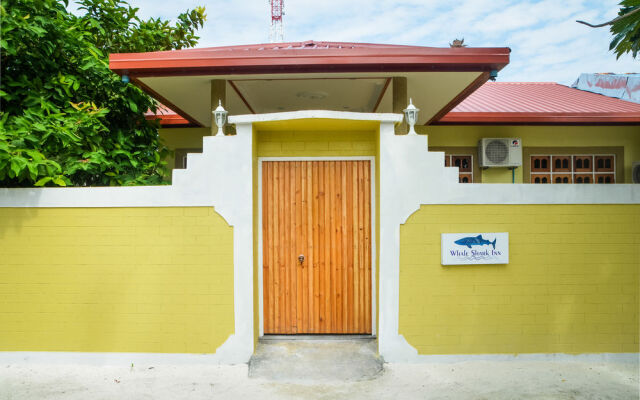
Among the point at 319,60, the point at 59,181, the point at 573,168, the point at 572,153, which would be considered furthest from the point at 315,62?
the point at 573,168

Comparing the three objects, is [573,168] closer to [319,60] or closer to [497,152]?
[497,152]

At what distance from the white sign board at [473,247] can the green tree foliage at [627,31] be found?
3224 millimetres

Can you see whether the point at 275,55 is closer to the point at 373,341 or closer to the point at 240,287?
the point at 240,287

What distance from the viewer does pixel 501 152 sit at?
7.85m

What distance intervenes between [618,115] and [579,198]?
461 centimetres

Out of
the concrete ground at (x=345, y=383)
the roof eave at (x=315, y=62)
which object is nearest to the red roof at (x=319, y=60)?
the roof eave at (x=315, y=62)

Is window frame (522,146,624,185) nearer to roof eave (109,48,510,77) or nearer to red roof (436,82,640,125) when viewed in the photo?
red roof (436,82,640,125)

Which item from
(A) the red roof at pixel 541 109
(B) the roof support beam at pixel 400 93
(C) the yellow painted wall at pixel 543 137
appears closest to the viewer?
(B) the roof support beam at pixel 400 93

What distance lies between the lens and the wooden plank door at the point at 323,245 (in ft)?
15.4

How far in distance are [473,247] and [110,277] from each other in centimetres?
423

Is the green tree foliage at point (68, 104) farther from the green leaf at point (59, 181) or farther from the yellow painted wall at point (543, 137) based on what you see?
the yellow painted wall at point (543, 137)

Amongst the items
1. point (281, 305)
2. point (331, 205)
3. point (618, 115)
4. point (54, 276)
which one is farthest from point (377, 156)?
point (618, 115)

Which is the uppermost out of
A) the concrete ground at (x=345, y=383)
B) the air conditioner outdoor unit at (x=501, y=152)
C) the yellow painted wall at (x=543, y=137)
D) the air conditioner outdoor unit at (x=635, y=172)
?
the yellow painted wall at (x=543, y=137)

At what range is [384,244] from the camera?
14.5 ft
